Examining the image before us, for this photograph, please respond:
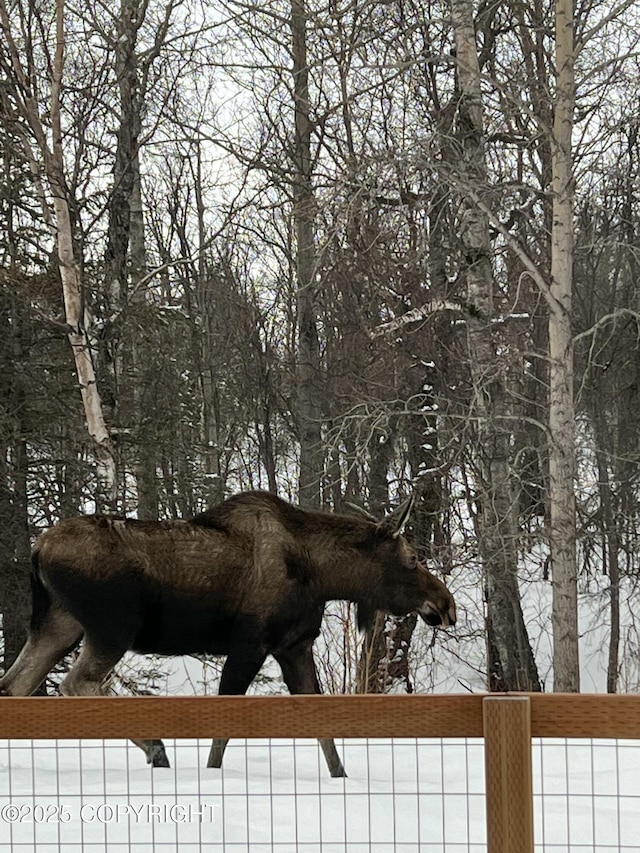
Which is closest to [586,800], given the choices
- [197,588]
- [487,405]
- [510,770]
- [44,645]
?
[510,770]

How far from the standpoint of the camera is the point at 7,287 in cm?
874

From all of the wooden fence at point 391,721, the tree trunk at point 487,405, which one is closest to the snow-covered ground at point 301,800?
the wooden fence at point 391,721

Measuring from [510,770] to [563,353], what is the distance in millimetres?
4782

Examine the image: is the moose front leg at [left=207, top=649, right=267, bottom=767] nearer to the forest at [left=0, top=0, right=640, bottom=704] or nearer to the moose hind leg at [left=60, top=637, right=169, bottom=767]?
the moose hind leg at [left=60, top=637, right=169, bottom=767]

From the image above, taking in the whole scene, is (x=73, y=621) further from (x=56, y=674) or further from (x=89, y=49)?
(x=89, y=49)

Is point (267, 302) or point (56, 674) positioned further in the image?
point (267, 302)

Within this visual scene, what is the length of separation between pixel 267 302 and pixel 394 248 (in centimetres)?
353

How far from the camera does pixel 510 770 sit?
2.42 metres

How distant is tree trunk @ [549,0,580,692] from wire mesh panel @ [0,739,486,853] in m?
2.15

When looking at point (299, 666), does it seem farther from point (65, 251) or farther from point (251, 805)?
point (65, 251)

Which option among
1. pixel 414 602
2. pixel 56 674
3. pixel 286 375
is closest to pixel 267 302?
pixel 286 375

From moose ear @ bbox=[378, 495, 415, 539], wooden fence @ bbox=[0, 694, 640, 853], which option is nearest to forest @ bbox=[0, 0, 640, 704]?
moose ear @ bbox=[378, 495, 415, 539]

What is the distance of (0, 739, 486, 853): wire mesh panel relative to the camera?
3.08m

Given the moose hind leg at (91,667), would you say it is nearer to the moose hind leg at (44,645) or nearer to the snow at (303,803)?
the moose hind leg at (44,645)
